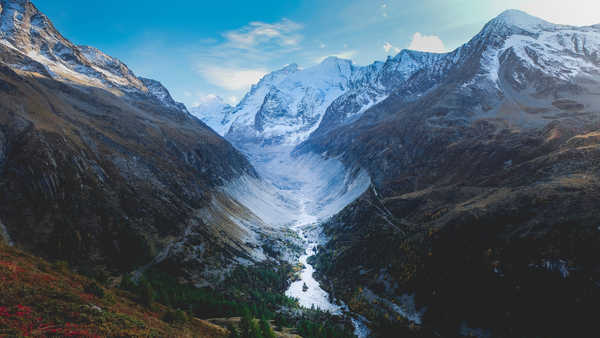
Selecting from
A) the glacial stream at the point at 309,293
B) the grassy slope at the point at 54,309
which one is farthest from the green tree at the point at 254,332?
the glacial stream at the point at 309,293

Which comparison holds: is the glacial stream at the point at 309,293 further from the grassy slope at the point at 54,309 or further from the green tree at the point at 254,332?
the grassy slope at the point at 54,309

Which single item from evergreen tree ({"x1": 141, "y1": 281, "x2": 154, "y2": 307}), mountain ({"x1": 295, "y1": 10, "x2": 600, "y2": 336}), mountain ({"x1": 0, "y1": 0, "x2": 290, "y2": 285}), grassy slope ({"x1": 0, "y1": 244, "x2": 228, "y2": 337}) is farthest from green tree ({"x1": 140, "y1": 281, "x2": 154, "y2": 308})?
mountain ({"x1": 295, "y1": 10, "x2": 600, "y2": 336})

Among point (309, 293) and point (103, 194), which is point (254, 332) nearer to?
point (309, 293)

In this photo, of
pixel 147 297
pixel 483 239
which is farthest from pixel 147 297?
pixel 483 239

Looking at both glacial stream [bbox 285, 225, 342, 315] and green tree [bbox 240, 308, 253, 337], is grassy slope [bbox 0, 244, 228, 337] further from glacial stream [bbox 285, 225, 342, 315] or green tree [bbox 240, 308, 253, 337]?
glacial stream [bbox 285, 225, 342, 315]

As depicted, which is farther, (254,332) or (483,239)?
(483,239)
